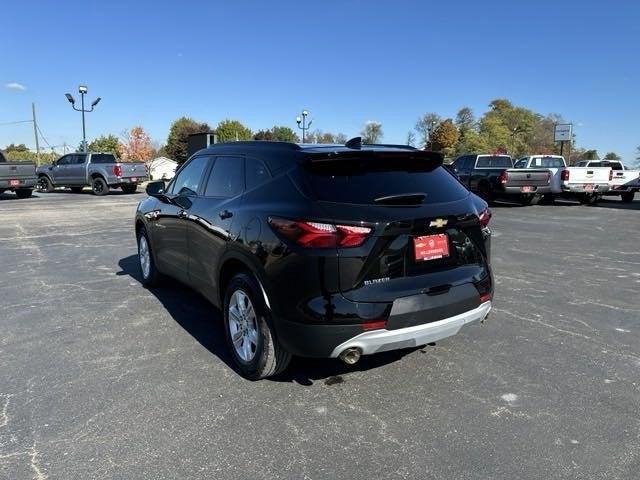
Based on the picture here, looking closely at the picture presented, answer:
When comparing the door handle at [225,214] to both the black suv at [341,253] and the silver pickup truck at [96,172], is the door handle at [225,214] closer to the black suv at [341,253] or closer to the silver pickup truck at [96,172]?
the black suv at [341,253]

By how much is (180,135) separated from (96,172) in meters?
61.9

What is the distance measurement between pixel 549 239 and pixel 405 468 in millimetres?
9094

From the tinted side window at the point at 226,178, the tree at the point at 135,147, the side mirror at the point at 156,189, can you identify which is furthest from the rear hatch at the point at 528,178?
the tree at the point at 135,147

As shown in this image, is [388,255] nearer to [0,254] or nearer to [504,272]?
[504,272]

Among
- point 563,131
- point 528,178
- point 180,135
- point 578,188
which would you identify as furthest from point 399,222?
point 180,135

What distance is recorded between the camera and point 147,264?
641 cm

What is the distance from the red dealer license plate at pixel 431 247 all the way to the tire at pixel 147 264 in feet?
12.3

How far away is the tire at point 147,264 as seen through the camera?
20.4ft

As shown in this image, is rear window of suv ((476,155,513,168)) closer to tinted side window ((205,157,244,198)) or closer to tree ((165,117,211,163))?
tinted side window ((205,157,244,198))

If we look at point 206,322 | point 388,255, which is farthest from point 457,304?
point 206,322

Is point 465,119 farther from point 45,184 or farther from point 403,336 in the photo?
point 403,336

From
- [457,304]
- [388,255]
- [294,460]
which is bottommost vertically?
[294,460]

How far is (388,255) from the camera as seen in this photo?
3.24 metres

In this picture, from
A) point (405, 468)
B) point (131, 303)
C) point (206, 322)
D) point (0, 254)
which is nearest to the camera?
point (405, 468)
